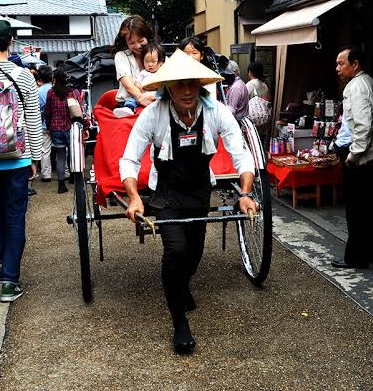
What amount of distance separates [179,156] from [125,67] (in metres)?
1.82

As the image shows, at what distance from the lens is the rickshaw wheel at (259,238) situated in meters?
4.41

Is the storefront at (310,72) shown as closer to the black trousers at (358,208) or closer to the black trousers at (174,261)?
the black trousers at (358,208)

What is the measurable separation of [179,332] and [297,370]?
2.42ft

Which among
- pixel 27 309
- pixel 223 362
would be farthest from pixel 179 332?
pixel 27 309

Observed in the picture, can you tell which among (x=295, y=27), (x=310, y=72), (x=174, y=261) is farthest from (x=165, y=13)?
(x=174, y=261)

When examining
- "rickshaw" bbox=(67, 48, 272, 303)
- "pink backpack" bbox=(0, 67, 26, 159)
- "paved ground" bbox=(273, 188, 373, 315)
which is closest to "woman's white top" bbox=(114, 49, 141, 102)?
"rickshaw" bbox=(67, 48, 272, 303)

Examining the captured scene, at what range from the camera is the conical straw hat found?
11.8 feet

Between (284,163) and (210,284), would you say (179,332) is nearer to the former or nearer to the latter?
(210,284)

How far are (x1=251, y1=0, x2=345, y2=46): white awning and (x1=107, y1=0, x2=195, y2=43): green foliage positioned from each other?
14171mm

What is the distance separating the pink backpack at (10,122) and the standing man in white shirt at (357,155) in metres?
2.61

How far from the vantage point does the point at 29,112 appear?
472cm

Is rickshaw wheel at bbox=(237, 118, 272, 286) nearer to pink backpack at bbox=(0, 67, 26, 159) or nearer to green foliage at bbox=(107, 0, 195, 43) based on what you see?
pink backpack at bbox=(0, 67, 26, 159)

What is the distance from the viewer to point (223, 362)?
11.8ft

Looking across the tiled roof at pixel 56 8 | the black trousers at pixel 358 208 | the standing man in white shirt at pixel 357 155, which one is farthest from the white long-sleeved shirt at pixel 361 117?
the tiled roof at pixel 56 8
